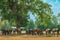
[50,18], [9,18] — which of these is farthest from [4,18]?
[50,18]

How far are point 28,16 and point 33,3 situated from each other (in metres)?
1.38

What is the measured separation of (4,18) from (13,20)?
0.90 metres

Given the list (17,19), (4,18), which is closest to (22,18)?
(17,19)

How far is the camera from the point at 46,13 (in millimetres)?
21250

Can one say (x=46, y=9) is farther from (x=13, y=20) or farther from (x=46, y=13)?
(x=13, y=20)

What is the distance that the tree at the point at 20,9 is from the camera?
20.3 m

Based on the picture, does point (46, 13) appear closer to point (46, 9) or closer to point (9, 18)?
point (46, 9)

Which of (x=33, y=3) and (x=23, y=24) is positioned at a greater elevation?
(x=33, y=3)

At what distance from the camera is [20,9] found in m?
20.5

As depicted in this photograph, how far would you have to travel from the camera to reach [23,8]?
67.5 feet

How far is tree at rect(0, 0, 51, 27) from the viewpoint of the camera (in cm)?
2034

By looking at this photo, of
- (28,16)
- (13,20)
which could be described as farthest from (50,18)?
(13,20)

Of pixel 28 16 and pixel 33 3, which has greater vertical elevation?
pixel 33 3

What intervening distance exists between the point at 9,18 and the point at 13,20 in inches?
18.8
